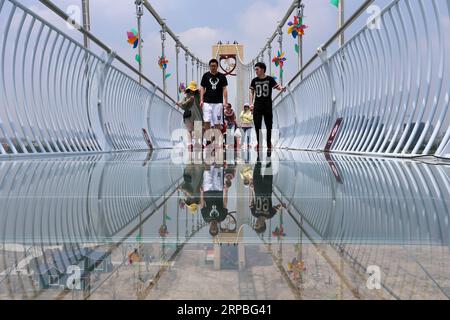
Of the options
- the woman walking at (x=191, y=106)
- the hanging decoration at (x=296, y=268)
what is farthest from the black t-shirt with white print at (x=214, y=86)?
the hanging decoration at (x=296, y=268)

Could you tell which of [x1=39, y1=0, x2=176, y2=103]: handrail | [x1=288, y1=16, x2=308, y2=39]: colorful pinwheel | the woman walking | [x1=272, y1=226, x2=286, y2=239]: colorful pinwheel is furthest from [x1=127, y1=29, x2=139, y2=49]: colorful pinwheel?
[x1=272, y1=226, x2=286, y2=239]: colorful pinwheel

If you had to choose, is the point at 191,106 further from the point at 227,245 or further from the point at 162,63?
the point at 162,63

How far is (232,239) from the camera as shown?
1053 mm

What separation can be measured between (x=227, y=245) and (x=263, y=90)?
21.7 ft

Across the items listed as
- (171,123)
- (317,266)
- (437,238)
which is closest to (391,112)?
(437,238)

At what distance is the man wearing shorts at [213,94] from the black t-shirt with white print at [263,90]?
747 mm

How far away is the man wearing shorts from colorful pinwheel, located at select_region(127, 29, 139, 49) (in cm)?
792

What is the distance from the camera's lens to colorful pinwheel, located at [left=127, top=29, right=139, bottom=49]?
49.0 feet

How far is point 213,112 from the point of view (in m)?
8.14

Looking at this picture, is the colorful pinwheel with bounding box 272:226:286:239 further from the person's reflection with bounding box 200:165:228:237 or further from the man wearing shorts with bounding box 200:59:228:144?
the man wearing shorts with bounding box 200:59:228:144

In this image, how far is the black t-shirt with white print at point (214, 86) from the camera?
7871 mm

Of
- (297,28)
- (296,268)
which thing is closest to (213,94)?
(297,28)
